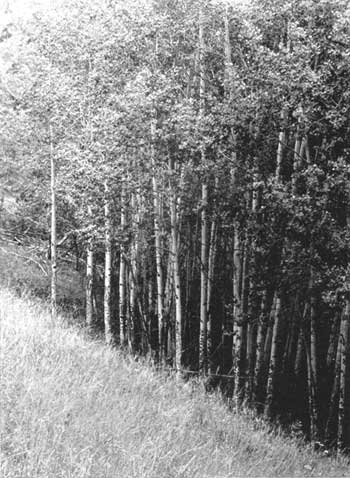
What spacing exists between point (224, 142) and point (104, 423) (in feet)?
26.2

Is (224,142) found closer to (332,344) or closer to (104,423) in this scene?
(104,423)

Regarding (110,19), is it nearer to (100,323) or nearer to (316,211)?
(316,211)

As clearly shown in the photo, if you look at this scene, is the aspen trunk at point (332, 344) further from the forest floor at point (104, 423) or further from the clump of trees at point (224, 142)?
the forest floor at point (104, 423)

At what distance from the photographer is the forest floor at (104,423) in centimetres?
438

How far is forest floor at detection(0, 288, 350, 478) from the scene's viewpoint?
4.38m

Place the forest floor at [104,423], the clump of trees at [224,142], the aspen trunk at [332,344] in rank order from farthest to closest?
the aspen trunk at [332,344] < the clump of trees at [224,142] < the forest floor at [104,423]

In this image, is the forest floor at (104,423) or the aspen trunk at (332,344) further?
the aspen trunk at (332,344)

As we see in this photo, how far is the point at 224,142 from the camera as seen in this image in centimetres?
1196

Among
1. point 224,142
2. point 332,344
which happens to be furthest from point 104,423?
point 332,344

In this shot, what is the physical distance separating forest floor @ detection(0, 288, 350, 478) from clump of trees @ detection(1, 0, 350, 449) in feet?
10.7

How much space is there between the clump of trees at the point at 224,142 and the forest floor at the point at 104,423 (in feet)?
10.7

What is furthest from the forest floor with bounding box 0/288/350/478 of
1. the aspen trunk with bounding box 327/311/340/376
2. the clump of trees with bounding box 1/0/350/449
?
the aspen trunk with bounding box 327/311/340/376

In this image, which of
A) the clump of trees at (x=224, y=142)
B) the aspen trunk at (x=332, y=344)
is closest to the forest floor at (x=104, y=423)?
the clump of trees at (x=224, y=142)

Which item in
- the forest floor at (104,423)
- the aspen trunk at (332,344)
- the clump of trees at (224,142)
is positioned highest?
the clump of trees at (224,142)
